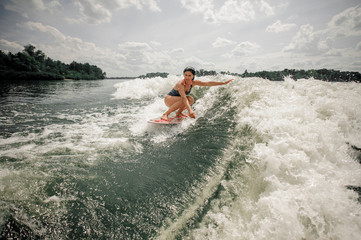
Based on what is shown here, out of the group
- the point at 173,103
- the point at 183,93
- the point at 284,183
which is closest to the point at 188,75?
the point at 183,93

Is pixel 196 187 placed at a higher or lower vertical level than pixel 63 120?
lower

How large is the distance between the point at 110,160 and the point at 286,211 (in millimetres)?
3160

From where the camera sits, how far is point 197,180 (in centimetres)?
270

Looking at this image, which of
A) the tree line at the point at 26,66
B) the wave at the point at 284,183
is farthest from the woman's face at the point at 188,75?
the tree line at the point at 26,66

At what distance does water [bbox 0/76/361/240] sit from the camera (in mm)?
1800

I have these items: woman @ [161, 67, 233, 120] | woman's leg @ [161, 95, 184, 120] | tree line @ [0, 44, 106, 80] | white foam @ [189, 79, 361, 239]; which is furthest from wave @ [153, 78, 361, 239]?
tree line @ [0, 44, 106, 80]

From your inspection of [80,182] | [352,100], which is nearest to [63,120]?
[80,182]

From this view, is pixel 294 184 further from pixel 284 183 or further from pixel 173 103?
pixel 173 103

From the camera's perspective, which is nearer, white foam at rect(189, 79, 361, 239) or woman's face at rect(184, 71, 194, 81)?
white foam at rect(189, 79, 361, 239)

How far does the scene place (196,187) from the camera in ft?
8.36

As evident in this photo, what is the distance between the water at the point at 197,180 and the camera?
1.80 metres

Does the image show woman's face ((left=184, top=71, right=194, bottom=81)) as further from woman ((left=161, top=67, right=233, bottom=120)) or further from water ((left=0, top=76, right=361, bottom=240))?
water ((left=0, top=76, right=361, bottom=240))

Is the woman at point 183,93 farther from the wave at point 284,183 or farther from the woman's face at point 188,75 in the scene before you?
the wave at point 284,183

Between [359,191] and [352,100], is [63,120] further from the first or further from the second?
[352,100]
